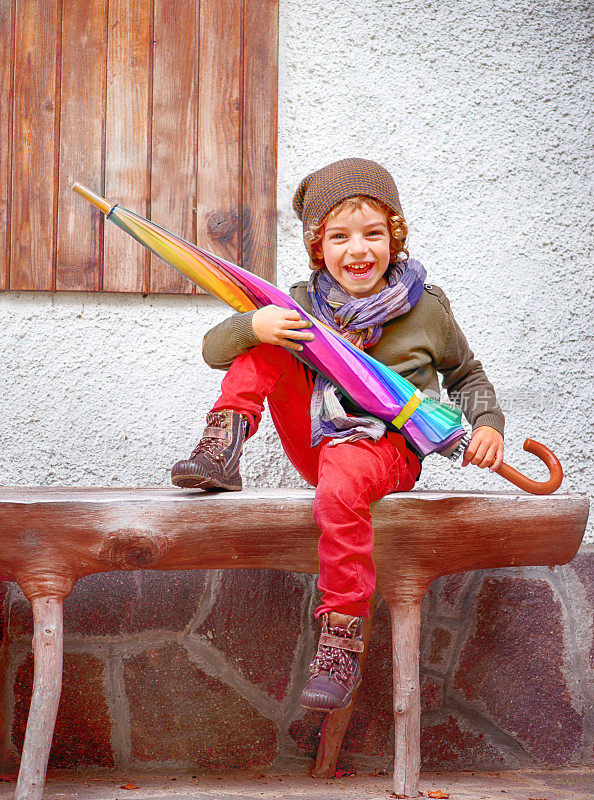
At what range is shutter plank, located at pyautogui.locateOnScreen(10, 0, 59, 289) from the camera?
2.33 m

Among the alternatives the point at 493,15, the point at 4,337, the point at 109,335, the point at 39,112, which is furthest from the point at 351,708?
the point at 493,15

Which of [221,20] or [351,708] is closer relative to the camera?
[351,708]

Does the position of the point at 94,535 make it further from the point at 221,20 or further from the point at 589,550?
the point at 221,20

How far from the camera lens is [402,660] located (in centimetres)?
175

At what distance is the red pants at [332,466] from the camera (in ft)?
5.19

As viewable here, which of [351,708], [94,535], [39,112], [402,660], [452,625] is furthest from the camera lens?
[39,112]

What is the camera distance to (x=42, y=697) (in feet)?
5.32

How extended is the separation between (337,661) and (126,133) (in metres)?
1.63

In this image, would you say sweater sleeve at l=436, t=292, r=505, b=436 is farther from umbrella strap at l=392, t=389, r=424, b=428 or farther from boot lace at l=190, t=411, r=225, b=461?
boot lace at l=190, t=411, r=225, b=461

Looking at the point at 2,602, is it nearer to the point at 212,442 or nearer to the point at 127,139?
the point at 212,442

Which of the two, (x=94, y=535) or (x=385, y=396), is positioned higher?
(x=385, y=396)

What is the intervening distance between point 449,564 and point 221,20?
1710mm

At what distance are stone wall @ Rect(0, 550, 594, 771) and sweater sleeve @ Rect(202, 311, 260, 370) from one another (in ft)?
2.16

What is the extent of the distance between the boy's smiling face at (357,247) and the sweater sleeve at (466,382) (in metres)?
0.20
